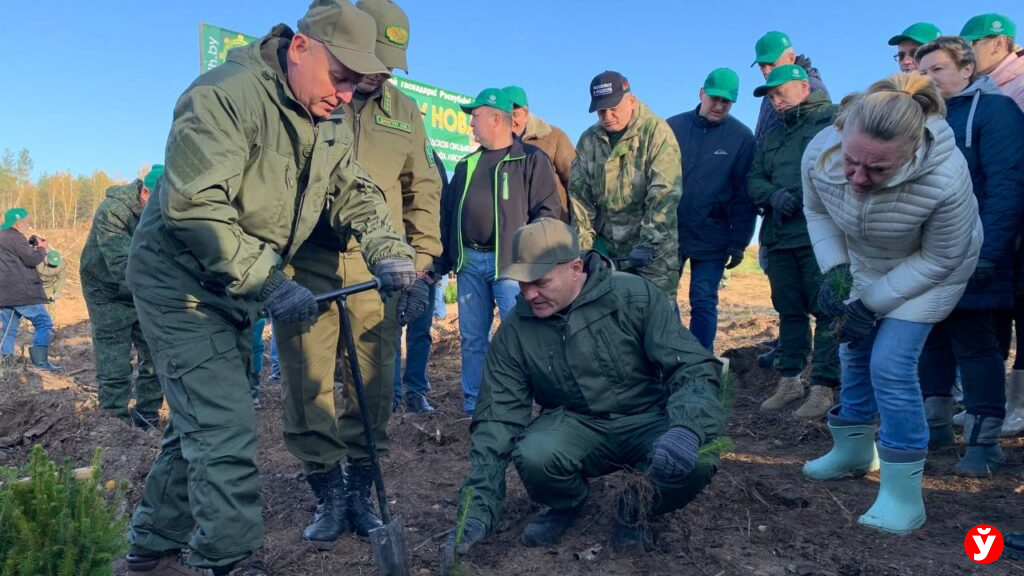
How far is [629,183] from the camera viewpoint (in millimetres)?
5375

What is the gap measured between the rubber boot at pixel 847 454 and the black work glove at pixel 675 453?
1548 millimetres

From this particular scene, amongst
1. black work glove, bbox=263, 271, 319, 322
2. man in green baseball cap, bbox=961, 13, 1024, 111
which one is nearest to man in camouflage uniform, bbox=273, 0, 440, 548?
black work glove, bbox=263, 271, 319, 322

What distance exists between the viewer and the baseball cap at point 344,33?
2.89 meters

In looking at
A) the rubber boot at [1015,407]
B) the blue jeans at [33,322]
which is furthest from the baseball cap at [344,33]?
the blue jeans at [33,322]

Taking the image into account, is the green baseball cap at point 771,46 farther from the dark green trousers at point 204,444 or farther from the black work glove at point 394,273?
the dark green trousers at point 204,444

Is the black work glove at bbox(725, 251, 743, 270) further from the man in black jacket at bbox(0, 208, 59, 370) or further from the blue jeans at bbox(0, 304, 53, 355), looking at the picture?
the blue jeans at bbox(0, 304, 53, 355)

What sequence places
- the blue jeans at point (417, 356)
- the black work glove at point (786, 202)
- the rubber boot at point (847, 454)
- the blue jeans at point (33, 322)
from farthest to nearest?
the blue jeans at point (33, 322)
the blue jeans at point (417, 356)
the black work glove at point (786, 202)
the rubber boot at point (847, 454)

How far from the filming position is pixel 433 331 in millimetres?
10117

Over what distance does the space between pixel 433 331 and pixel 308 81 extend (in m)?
7.28

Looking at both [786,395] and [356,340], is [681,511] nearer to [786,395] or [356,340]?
[356,340]

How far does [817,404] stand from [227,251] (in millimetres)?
4153

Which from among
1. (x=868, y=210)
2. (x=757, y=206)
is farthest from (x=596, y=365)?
(x=757, y=206)

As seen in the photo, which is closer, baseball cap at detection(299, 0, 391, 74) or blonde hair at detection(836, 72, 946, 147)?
baseball cap at detection(299, 0, 391, 74)

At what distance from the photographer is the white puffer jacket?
3.22 m
